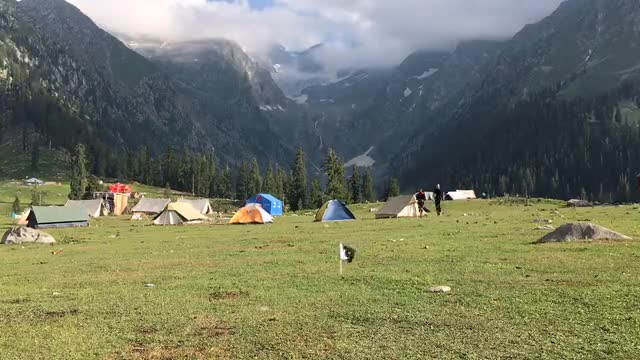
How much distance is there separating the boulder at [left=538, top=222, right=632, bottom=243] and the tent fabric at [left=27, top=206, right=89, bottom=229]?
244 ft

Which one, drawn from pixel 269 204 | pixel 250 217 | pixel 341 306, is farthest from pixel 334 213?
pixel 269 204

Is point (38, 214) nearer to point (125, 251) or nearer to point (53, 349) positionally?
point (125, 251)

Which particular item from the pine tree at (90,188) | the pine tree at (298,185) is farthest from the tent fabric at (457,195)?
the pine tree at (90,188)

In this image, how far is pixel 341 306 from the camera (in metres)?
17.5

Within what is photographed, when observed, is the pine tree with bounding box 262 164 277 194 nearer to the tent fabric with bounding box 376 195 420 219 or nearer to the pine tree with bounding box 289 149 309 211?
the pine tree with bounding box 289 149 309 211

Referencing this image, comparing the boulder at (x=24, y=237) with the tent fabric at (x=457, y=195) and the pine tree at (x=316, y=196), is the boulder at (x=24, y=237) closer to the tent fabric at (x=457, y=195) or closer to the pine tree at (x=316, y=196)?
the pine tree at (x=316, y=196)

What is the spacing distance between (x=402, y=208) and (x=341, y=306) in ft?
160

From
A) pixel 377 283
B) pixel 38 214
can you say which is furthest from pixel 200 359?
pixel 38 214

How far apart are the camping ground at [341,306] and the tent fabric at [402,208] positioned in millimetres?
33836

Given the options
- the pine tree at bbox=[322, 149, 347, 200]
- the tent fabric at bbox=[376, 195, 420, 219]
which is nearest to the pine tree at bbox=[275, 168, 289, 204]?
the pine tree at bbox=[322, 149, 347, 200]

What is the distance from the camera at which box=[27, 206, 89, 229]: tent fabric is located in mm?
83250

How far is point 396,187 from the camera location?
190m

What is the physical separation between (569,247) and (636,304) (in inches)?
444

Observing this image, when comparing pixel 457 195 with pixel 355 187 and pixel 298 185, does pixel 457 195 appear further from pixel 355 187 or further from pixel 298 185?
pixel 298 185
